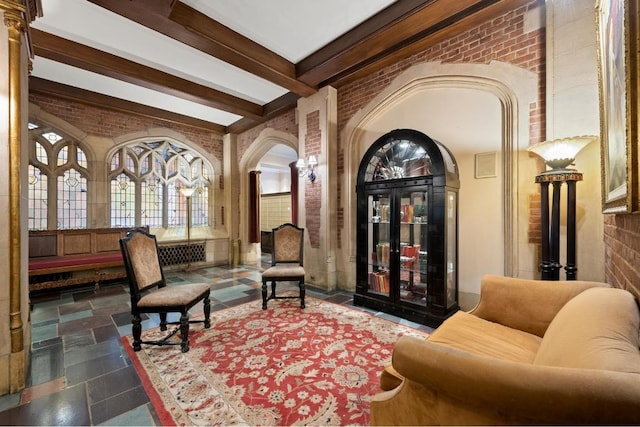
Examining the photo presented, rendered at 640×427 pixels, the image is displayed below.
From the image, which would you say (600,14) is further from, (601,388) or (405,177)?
(601,388)

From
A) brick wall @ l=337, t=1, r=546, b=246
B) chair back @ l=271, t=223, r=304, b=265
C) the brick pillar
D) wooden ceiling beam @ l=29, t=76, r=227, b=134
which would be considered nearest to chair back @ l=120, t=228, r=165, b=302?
chair back @ l=271, t=223, r=304, b=265

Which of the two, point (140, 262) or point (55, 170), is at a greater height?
point (55, 170)

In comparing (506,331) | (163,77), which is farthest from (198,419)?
(163,77)

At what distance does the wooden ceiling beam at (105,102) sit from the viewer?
4.48 m

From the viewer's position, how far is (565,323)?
1.33 m

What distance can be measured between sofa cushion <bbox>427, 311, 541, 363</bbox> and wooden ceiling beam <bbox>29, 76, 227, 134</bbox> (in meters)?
6.71

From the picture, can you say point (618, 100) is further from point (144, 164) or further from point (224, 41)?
point (144, 164)

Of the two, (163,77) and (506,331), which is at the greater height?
(163,77)

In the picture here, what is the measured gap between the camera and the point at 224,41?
3.31m

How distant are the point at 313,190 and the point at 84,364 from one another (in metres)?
3.62

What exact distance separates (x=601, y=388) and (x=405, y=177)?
2.77m

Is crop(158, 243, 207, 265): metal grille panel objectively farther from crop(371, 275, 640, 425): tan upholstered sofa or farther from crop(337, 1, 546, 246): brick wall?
crop(371, 275, 640, 425): tan upholstered sofa

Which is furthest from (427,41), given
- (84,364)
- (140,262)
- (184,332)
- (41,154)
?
(41,154)

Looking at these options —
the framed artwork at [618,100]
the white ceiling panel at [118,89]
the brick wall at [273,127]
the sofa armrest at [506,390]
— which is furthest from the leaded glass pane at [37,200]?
the framed artwork at [618,100]
